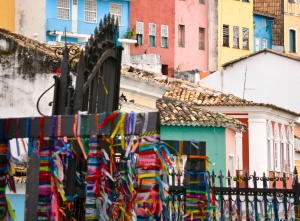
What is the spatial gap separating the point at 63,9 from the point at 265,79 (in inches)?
588

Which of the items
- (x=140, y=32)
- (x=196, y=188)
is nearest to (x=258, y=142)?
(x=140, y=32)

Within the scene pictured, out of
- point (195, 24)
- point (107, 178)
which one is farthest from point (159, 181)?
point (195, 24)

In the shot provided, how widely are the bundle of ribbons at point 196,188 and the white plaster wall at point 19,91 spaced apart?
10.9 meters

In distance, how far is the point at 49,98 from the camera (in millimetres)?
24703

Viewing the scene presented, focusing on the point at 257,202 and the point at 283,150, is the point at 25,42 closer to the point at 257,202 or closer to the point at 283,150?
the point at 257,202

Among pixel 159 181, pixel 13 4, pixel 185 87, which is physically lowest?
pixel 159 181

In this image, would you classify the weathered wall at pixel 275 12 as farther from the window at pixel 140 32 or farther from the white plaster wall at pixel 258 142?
the white plaster wall at pixel 258 142

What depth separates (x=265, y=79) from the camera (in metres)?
51.3

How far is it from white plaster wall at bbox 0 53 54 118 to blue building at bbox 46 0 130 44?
35.2 meters

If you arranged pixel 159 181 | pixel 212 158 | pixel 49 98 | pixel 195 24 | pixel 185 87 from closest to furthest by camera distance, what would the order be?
pixel 159 181 < pixel 49 98 < pixel 212 158 < pixel 185 87 < pixel 195 24

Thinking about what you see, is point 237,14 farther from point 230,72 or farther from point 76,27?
point 230,72

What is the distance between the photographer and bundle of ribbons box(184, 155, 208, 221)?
13.0 m

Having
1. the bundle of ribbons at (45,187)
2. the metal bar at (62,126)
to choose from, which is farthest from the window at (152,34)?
the bundle of ribbons at (45,187)

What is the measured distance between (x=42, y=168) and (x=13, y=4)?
136ft
